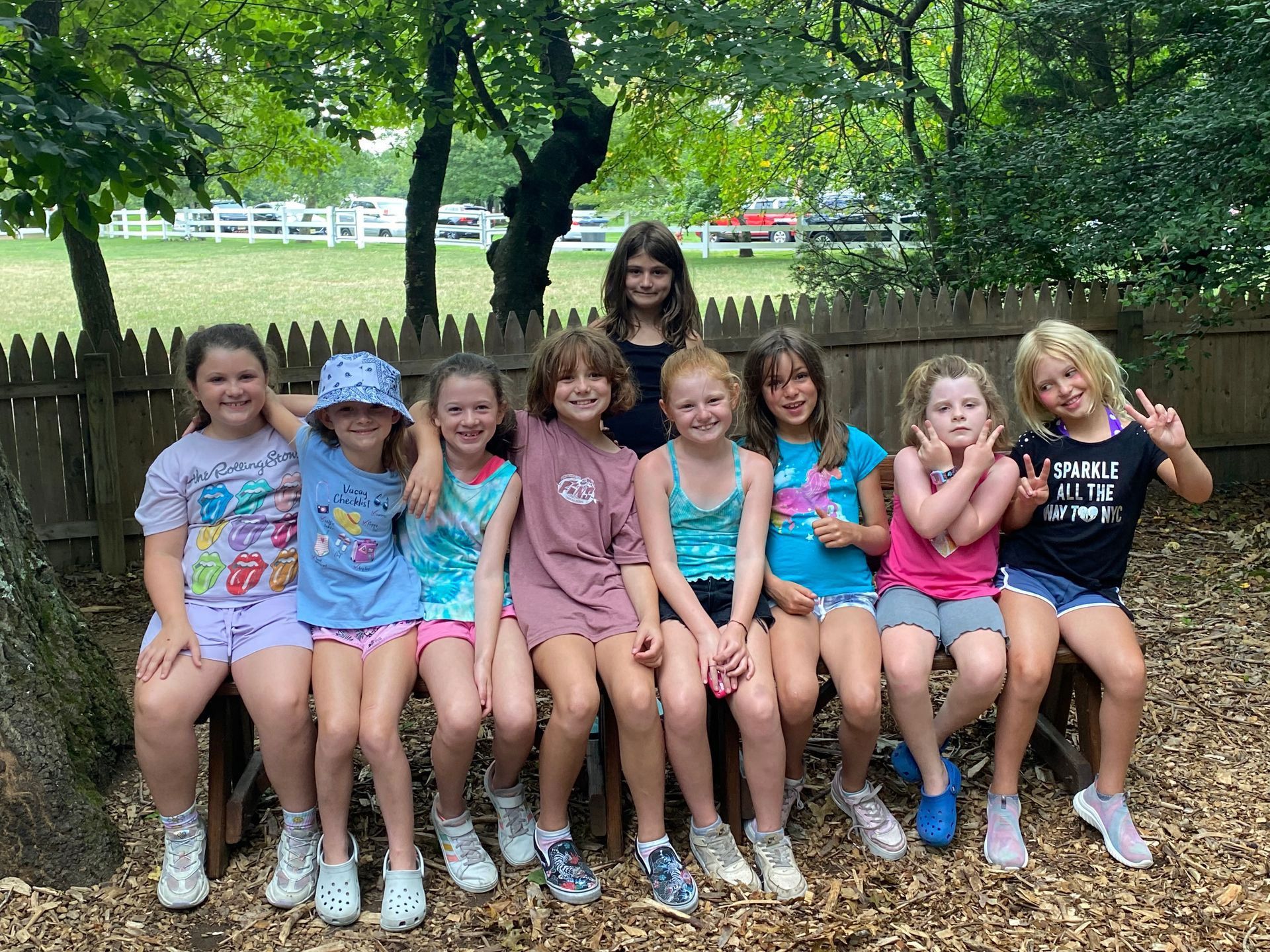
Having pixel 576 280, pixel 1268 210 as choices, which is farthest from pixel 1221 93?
pixel 576 280

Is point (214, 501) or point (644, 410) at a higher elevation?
point (644, 410)

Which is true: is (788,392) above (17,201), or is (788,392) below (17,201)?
below

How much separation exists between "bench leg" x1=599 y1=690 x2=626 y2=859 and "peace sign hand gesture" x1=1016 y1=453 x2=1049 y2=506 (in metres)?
1.40

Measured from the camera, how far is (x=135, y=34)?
25.2 feet

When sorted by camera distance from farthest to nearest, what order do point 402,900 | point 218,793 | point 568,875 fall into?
point 218,793, point 568,875, point 402,900

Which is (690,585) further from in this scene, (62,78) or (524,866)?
(62,78)

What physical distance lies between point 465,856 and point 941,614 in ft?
5.02

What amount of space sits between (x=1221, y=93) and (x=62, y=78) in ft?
18.5

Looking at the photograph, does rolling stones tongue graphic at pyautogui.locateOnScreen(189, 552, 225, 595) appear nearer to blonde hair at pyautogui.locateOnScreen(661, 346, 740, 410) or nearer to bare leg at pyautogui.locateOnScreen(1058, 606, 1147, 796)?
blonde hair at pyautogui.locateOnScreen(661, 346, 740, 410)

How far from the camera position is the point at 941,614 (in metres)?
3.28

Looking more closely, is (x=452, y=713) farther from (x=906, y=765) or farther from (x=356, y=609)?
(x=906, y=765)

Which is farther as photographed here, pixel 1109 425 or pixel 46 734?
pixel 1109 425

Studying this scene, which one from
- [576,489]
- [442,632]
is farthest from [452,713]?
[576,489]

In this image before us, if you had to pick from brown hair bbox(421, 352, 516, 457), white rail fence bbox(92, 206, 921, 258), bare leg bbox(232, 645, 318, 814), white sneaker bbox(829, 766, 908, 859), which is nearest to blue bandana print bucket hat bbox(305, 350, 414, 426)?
brown hair bbox(421, 352, 516, 457)
